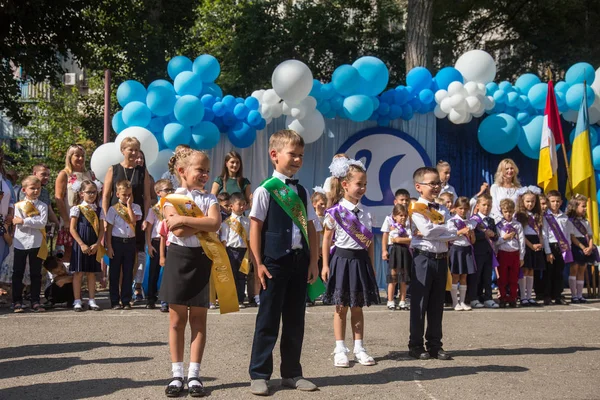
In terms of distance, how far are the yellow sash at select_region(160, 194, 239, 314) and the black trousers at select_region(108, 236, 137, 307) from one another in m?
4.77

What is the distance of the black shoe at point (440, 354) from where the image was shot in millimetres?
7129

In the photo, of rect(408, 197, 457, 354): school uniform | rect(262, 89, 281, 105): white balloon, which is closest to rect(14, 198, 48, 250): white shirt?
rect(262, 89, 281, 105): white balloon

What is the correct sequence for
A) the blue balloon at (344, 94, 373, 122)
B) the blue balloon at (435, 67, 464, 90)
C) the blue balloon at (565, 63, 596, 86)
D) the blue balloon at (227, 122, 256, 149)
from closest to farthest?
1. the blue balloon at (227, 122, 256, 149)
2. the blue balloon at (344, 94, 373, 122)
3. the blue balloon at (435, 67, 464, 90)
4. the blue balloon at (565, 63, 596, 86)

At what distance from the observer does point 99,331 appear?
8.50 meters

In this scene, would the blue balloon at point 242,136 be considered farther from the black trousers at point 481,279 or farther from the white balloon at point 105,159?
the black trousers at point 481,279

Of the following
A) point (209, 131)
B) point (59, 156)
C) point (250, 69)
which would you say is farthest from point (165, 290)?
point (59, 156)

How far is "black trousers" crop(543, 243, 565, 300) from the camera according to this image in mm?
12242

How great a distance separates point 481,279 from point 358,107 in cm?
315

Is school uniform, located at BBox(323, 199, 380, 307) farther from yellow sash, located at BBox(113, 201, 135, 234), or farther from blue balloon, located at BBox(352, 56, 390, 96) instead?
blue balloon, located at BBox(352, 56, 390, 96)

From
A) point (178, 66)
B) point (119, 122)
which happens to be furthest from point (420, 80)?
point (119, 122)

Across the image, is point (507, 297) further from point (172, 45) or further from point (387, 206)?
point (172, 45)

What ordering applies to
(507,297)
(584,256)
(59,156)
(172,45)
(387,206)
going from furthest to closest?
(59,156)
(172,45)
(387,206)
(584,256)
(507,297)

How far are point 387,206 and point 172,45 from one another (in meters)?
10.3

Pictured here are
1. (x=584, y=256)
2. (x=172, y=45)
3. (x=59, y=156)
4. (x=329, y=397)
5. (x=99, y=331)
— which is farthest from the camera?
(x=59, y=156)
